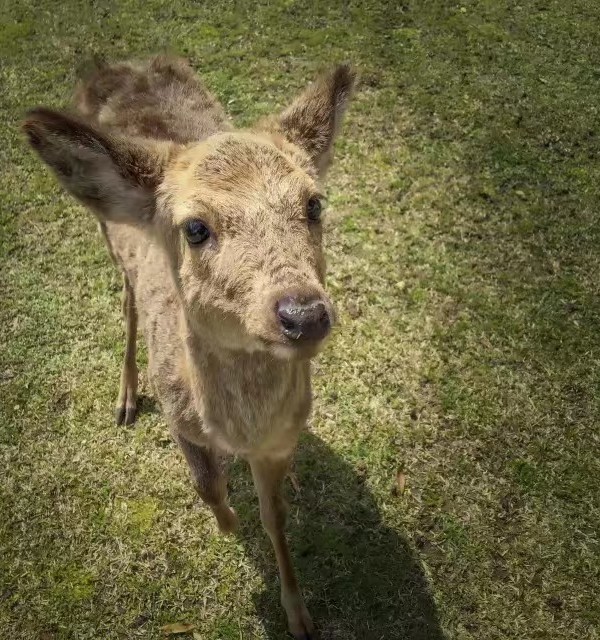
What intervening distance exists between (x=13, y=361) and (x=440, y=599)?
3.27 metres

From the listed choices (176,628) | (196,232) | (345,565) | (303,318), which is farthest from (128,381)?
(303,318)

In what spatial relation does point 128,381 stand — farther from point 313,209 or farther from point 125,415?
point 313,209

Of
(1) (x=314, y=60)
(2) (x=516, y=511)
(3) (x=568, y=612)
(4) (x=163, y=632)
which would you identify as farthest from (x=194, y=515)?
(1) (x=314, y=60)

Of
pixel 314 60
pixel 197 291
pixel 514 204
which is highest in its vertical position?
pixel 197 291

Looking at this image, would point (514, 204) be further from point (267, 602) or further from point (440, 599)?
point (267, 602)

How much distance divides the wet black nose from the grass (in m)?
2.21

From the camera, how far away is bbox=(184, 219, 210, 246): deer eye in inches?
91.5

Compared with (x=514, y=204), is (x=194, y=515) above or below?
below

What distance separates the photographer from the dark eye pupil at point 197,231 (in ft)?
7.63

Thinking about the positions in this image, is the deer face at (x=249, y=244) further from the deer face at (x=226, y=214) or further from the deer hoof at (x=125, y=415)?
the deer hoof at (x=125, y=415)

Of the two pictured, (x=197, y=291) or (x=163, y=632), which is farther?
(x=163, y=632)

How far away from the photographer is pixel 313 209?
2.43m

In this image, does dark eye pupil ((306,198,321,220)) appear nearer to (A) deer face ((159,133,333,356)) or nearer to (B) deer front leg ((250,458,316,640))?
(A) deer face ((159,133,333,356))

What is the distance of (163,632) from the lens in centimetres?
348
